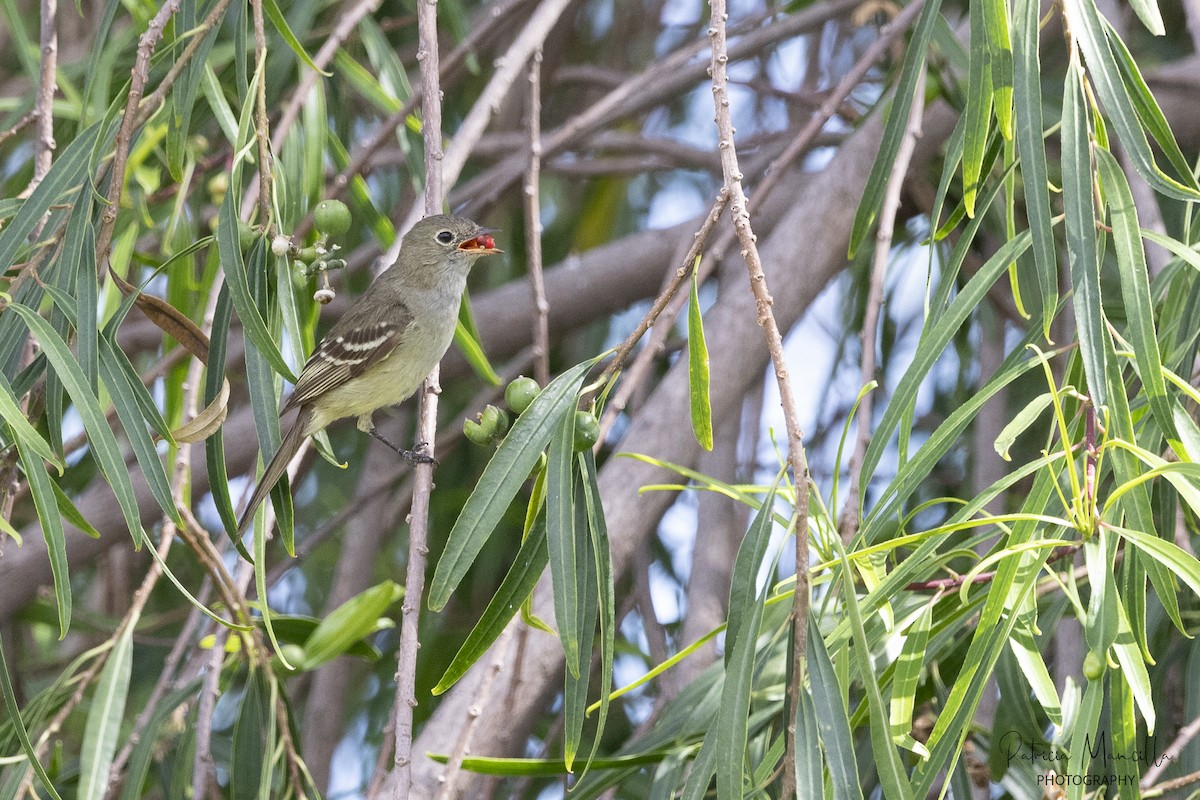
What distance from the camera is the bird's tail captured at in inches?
93.2

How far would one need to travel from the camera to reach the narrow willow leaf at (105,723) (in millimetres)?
2369

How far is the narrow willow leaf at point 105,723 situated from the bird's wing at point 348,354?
3.47ft

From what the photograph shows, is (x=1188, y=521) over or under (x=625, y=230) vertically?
under

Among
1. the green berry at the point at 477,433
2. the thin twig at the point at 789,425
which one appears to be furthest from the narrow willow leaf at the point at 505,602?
the thin twig at the point at 789,425

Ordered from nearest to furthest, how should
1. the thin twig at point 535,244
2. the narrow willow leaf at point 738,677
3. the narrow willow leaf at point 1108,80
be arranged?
the narrow willow leaf at point 738,677
the narrow willow leaf at point 1108,80
the thin twig at point 535,244

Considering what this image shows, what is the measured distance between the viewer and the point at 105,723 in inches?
98.1

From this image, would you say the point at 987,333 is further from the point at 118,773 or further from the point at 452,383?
the point at 118,773

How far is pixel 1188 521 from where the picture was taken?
2.47m

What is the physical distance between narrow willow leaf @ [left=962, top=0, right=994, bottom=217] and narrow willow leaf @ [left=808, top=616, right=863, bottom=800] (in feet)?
2.69

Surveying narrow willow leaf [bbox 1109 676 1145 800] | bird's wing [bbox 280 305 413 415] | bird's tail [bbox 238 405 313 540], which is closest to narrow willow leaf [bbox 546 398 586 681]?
bird's tail [bbox 238 405 313 540]

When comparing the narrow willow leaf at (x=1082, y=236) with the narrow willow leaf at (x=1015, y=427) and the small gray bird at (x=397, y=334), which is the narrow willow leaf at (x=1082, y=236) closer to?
the narrow willow leaf at (x=1015, y=427)

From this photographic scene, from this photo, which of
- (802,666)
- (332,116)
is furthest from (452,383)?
(802,666)

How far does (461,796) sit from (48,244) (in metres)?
1.68

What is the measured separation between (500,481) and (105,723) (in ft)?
3.70
